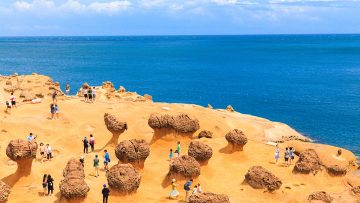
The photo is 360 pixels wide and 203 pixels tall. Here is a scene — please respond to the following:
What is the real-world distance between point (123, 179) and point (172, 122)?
45.8 ft

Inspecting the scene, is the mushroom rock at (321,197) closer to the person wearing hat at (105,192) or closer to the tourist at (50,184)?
the person wearing hat at (105,192)

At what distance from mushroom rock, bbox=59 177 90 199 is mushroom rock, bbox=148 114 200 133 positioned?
1598cm

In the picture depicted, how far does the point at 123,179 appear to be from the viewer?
31.2 m

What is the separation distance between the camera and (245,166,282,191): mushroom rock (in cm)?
3506

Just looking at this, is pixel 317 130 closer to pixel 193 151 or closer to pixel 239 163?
pixel 239 163

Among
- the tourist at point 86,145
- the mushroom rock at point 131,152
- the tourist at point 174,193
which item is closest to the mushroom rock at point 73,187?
the mushroom rock at point 131,152

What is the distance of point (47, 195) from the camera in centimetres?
3103

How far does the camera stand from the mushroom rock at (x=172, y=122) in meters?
44.2

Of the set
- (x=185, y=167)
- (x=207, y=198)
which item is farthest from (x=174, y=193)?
(x=207, y=198)

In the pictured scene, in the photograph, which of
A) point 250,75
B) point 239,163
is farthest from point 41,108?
point 250,75

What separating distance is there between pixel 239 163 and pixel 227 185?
5.16m

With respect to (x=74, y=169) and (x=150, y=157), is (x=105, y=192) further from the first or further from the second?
(x=150, y=157)

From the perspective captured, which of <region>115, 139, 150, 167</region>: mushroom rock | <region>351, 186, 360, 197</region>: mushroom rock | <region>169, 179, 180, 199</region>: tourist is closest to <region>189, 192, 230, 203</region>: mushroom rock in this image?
<region>169, 179, 180, 199</region>: tourist

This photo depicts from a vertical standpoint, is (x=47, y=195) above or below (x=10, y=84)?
below
